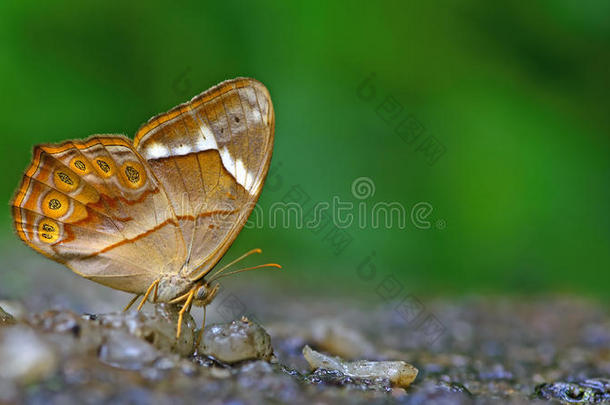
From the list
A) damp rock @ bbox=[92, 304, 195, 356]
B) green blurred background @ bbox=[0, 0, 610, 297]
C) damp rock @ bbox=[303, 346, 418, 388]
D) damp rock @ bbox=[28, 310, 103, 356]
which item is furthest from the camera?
green blurred background @ bbox=[0, 0, 610, 297]

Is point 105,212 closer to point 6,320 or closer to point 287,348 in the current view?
point 6,320

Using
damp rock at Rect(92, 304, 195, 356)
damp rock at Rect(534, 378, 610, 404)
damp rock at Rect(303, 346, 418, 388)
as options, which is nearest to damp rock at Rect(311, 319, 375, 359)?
damp rock at Rect(303, 346, 418, 388)

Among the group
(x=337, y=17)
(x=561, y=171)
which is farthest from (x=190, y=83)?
(x=561, y=171)

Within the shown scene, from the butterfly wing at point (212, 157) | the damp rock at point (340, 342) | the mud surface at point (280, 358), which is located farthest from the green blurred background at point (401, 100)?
the butterfly wing at point (212, 157)

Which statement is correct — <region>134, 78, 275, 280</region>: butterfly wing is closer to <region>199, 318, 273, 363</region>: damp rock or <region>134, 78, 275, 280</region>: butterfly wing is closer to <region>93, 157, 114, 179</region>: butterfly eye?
<region>93, 157, 114, 179</region>: butterfly eye

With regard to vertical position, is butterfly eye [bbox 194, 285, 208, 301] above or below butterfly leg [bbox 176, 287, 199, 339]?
above
